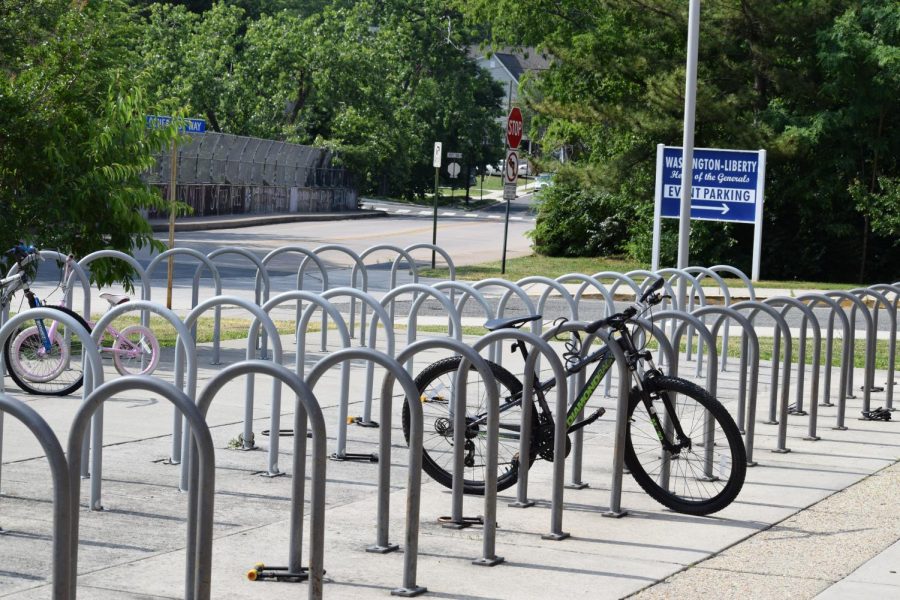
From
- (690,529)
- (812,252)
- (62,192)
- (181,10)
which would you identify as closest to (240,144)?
(181,10)

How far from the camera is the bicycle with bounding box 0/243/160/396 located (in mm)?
10117

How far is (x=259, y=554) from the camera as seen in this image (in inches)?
235

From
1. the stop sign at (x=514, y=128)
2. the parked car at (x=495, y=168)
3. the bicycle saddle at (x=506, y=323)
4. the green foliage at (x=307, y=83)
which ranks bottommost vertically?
the bicycle saddle at (x=506, y=323)

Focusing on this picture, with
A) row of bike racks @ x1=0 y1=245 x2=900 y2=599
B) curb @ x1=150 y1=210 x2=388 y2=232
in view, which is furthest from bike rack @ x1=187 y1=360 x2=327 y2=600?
curb @ x1=150 y1=210 x2=388 y2=232

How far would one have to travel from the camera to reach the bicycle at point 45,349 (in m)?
10.1

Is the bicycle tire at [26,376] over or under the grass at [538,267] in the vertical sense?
under

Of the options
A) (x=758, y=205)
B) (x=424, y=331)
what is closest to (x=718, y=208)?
(x=758, y=205)

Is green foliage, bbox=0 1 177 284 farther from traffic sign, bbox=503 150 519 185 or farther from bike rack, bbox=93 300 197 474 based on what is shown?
traffic sign, bbox=503 150 519 185

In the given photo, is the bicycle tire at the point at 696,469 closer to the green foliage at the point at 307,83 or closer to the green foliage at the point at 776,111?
the green foliage at the point at 776,111

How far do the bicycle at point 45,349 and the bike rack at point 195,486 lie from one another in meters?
5.25

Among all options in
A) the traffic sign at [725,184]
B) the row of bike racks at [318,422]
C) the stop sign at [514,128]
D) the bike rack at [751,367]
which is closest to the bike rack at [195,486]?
the row of bike racks at [318,422]

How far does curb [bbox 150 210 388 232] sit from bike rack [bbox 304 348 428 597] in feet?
90.2

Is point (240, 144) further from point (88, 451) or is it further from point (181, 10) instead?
point (88, 451)

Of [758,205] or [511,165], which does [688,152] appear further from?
Result: [758,205]
